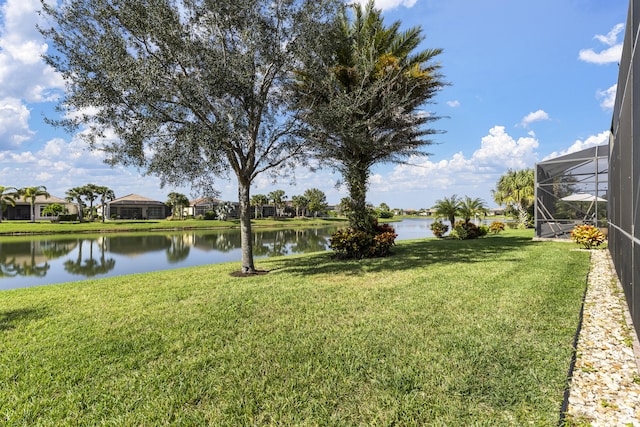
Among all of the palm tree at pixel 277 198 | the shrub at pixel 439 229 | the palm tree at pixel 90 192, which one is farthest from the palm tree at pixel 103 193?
the shrub at pixel 439 229

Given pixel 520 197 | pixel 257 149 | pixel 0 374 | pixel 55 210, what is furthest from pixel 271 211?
pixel 0 374

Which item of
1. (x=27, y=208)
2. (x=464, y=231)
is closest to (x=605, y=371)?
(x=464, y=231)

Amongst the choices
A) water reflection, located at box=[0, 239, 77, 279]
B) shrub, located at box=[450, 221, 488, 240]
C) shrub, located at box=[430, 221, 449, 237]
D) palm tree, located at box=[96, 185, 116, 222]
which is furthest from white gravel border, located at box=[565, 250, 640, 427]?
palm tree, located at box=[96, 185, 116, 222]

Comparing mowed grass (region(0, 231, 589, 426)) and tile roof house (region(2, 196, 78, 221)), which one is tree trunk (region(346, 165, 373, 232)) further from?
tile roof house (region(2, 196, 78, 221))

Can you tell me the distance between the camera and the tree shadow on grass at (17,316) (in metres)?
5.43

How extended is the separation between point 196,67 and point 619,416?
10039 millimetres

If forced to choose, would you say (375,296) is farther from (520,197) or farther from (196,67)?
(520,197)

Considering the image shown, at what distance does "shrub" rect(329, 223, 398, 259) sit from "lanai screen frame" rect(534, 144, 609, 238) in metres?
10.7

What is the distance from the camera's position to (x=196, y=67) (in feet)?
28.2

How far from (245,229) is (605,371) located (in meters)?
8.67

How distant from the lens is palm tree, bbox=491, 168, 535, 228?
33.6 metres

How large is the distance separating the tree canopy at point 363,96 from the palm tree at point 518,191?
23814 mm

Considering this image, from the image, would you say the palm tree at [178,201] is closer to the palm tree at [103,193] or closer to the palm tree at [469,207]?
the palm tree at [103,193]

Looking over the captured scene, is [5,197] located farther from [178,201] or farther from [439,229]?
[439,229]
